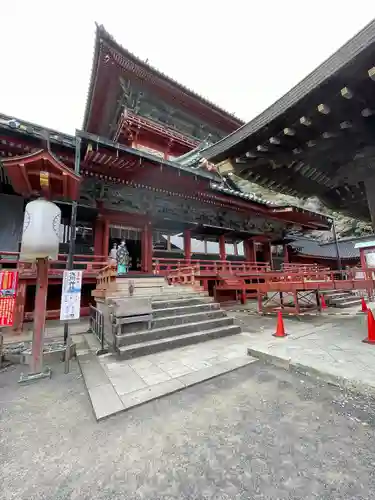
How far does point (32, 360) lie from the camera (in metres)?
4.09

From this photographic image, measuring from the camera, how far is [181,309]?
261 inches

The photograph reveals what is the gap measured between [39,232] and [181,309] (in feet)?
13.6

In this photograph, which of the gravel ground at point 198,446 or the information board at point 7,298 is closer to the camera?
the gravel ground at point 198,446

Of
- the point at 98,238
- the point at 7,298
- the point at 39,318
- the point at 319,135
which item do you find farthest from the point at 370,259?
the point at 7,298

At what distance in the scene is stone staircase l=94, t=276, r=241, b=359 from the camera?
5.11 meters

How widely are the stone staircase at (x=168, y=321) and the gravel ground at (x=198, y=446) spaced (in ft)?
6.05

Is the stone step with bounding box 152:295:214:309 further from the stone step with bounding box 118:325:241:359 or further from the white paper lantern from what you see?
the white paper lantern

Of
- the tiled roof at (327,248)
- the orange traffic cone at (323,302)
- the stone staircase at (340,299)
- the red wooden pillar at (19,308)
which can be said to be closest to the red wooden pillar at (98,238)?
the red wooden pillar at (19,308)

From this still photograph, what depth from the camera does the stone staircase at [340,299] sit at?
38.8ft

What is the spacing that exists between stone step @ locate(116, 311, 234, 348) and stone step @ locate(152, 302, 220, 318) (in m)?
0.31

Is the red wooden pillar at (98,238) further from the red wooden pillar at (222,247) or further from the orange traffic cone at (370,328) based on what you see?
the orange traffic cone at (370,328)

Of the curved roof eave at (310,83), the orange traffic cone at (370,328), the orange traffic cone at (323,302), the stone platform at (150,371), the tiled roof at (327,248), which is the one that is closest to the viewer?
the curved roof eave at (310,83)

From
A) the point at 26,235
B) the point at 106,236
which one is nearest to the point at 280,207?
the point at 106,236

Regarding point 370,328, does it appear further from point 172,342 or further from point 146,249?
point 146,249
